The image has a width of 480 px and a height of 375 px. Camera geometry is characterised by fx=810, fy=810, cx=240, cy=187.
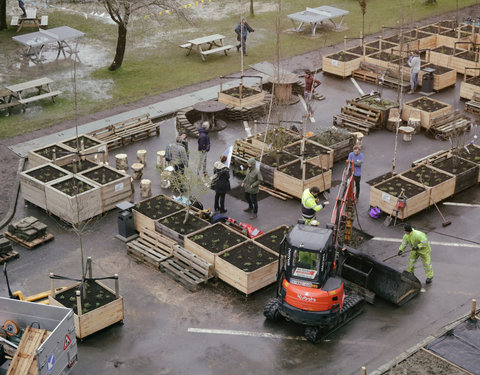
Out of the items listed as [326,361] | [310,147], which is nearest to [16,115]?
[310,147]

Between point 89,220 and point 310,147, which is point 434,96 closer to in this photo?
point 310,147

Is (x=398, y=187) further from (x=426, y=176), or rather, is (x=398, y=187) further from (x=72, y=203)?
(x=72, y=203)

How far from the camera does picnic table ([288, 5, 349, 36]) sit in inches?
1614

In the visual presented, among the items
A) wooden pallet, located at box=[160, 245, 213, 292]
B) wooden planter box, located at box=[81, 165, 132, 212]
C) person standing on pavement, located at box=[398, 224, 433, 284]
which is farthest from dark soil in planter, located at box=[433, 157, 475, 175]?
wooden planter box, located at box=[81, 165, 132, 212]

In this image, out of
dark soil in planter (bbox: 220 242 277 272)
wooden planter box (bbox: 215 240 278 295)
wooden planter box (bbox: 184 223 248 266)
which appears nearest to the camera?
wooden planter box (bbox: 215 240 278 295)

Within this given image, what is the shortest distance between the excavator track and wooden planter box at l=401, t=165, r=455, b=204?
20.5 ft

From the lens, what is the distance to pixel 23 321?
56.6ft

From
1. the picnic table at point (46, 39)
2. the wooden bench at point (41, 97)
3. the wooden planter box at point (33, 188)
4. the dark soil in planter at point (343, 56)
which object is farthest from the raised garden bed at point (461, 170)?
the picnic table at point (46, 39)

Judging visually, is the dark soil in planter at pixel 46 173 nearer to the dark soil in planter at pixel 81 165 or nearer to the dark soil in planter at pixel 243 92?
the dark soil in planter at pixel 81 165

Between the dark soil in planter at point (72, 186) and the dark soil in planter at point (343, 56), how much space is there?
15.7 m

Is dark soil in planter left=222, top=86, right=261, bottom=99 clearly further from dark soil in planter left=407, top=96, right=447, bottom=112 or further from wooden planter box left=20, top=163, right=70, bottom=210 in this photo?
wooden planter box left=20, top=163, right=70, bottom=210

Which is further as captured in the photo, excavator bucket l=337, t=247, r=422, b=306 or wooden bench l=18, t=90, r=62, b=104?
wooden bench l=18, t=90, r=62, b=104

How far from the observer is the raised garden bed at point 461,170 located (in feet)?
83.3

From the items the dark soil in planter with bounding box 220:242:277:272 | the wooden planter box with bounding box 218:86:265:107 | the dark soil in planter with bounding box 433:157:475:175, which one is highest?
the wooden planter box with bounding box 218:86:265:107
